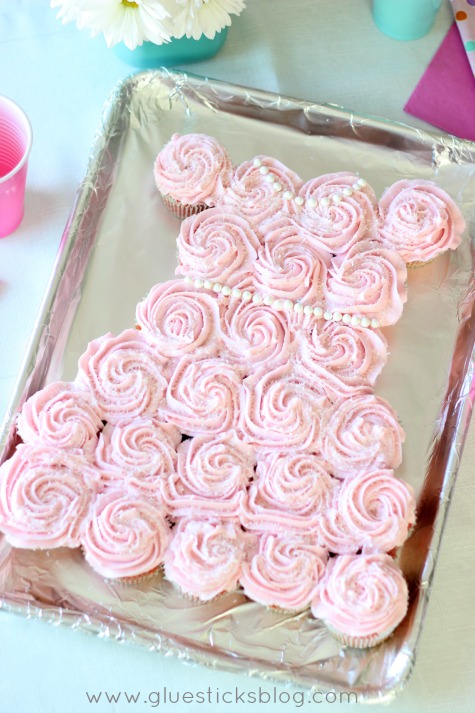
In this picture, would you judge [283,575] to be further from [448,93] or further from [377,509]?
[448,93]

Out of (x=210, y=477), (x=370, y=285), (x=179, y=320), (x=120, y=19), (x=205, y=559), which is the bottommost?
(x=205, y=559)

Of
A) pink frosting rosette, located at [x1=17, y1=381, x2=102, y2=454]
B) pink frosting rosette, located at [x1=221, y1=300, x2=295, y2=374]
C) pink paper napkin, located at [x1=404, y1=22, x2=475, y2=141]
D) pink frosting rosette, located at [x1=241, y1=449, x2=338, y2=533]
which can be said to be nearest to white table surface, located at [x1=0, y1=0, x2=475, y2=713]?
pink paper napkin, located at [x1=404, y1=22, x2=475, y2=141]

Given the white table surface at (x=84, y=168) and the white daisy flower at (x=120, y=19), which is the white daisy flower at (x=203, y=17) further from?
the white table surface at (x=84, y=168)

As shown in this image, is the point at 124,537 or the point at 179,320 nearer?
the point at 124,537

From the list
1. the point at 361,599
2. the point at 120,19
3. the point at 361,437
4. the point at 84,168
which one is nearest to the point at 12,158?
the point at 84,168

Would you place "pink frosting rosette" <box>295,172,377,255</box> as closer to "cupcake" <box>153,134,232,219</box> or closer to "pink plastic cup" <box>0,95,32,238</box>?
"cupcake" <box>153,134,232,219</box>

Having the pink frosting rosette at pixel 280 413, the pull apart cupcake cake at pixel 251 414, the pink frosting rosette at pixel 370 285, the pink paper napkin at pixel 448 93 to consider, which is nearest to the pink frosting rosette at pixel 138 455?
the pull apart cupcake cake at pixel 251 414

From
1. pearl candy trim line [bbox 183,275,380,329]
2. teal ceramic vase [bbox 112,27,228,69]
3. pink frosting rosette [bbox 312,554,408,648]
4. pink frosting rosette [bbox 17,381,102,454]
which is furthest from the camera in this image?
teal ceramic vase [bbox 112,27,228,69]

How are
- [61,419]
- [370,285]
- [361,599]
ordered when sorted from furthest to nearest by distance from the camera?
[370,285] → [61,419] → [361,599]
